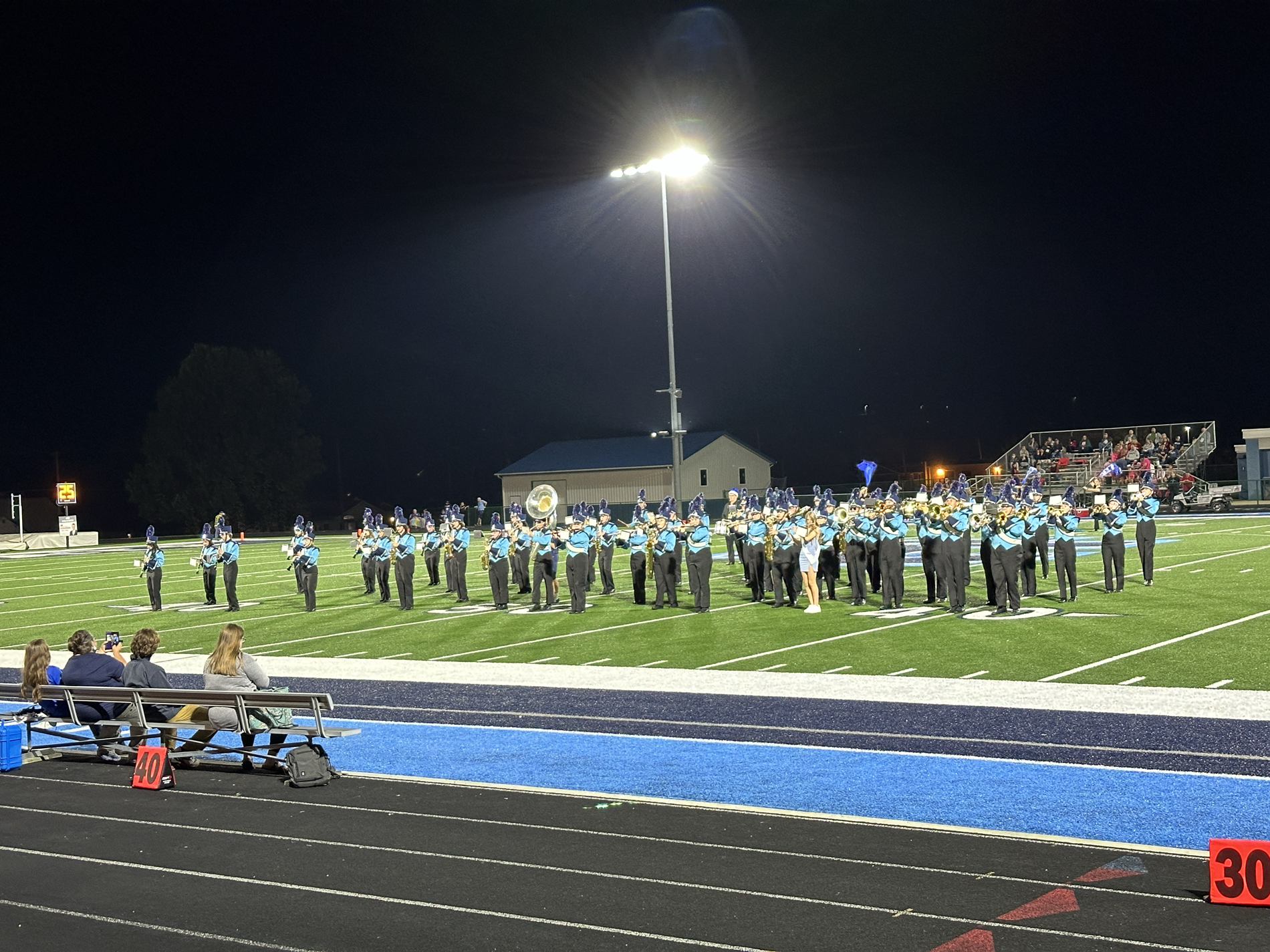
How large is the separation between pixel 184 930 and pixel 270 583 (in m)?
21.6

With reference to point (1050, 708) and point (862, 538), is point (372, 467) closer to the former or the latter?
point (862, 538)

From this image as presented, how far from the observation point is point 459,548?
66.2 ft

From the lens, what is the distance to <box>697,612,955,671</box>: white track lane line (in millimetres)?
11680

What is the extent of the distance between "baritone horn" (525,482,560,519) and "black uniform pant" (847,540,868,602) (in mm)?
4279

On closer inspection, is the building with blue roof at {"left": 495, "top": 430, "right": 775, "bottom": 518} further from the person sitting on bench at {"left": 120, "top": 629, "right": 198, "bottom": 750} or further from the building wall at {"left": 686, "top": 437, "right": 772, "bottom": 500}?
the person sitting on bench at {"left": 120, "top": 629, "right": 198, "bottom": 750}

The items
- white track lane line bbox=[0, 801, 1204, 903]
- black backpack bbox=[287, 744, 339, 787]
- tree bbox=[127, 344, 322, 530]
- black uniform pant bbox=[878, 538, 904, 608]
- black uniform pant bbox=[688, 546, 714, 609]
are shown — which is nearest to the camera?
white track lane line bbox=[0, 801, 1204, 903]

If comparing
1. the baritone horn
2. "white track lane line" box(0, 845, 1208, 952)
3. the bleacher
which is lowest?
"white track lane line" box(0, 845, 1208, 952)

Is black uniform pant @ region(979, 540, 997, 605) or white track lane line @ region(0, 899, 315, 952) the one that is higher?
black uniform pant @ region(979, 540, 997, 605)

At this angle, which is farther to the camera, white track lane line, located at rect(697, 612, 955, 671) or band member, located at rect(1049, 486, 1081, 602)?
band member, located at rect(1049, 486, 1081, 602)

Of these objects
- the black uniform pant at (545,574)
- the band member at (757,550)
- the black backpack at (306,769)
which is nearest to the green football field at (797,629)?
the band member at (757,550)

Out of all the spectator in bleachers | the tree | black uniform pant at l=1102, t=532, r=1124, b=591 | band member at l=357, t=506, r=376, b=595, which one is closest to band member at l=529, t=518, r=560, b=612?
band member at l=357, t=506, r=376, b=595

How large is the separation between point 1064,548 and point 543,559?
702 centimetres

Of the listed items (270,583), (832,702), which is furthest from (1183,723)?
(270,583)

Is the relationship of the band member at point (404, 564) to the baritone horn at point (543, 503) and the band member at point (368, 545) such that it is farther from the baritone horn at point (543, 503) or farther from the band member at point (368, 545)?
the baritone horn at point (543, 503)
